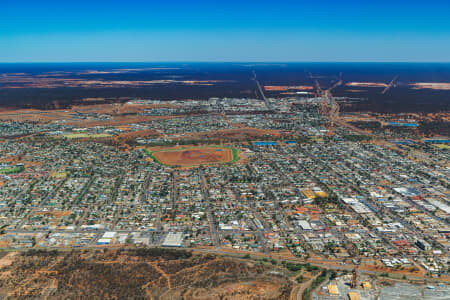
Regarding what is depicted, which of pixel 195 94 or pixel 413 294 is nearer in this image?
pixel 413 294

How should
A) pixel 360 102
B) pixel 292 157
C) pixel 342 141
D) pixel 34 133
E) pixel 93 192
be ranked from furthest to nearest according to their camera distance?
1. pixel 360 102
2. pixel 34 133
3. pixel 342 141
4. pixel 292 157
5. pixel 93 192

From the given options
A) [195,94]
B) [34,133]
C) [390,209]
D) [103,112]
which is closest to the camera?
[390,209]

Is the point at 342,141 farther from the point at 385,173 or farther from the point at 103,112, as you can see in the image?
the point at 103,112

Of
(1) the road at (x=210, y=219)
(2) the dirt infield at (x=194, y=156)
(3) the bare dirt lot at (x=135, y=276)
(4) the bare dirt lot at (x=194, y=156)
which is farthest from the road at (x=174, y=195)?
(3) the bare dirt lot at (x=135, y=276)

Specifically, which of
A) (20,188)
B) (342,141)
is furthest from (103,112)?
(342,141)

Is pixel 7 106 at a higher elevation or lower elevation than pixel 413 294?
higher

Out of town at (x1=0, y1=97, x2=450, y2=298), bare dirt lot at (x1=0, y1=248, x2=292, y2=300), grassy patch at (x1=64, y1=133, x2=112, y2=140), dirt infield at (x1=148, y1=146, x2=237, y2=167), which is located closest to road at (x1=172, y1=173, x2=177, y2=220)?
town at (x1=0, y1=97, x2=450, y2=298)

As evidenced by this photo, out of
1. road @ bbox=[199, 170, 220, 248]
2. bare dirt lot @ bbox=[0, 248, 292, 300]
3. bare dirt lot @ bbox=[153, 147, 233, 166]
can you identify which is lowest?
bare dirt lot @ bbox=[0, 248, 292, 300]

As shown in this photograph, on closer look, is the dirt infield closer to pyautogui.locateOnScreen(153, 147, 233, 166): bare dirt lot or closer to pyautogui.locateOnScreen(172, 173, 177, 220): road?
pyautogui.locateOnScreen(153, 147, 233, 166): bare dirt lot
